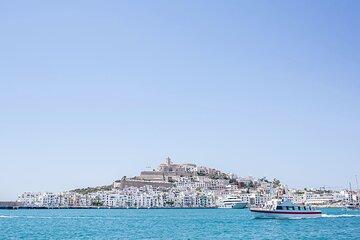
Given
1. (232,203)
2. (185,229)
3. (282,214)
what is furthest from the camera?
(232,203)

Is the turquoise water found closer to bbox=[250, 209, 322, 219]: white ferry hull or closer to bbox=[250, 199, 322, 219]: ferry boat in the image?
bbox=[250, 209, 322, 219]: white ferry hull

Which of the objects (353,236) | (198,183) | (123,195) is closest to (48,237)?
(353,236)

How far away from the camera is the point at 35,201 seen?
154 m

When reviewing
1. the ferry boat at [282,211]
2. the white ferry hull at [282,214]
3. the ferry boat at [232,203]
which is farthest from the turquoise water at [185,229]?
the ferry boat at [232,203]

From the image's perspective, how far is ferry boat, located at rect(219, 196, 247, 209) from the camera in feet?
488

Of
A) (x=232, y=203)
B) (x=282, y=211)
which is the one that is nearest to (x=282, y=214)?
(x=282, y=211)

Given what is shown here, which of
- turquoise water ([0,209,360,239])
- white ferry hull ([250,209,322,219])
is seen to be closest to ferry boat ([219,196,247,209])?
white ferry hull ([250,209,322,219])

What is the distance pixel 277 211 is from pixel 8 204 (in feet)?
373

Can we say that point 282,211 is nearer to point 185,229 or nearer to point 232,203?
point 185,229

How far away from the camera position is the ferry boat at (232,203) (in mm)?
148625

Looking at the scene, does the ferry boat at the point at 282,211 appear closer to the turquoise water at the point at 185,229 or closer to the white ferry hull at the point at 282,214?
the white ferry hull at the point at 282,214

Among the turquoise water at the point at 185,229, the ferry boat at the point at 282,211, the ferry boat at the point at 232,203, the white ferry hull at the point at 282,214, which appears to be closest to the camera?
the turquoise water at the point at 185,229

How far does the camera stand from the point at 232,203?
152 m

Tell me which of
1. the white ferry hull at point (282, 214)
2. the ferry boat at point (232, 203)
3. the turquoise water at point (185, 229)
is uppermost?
the ferry boat at point (232, 203)
